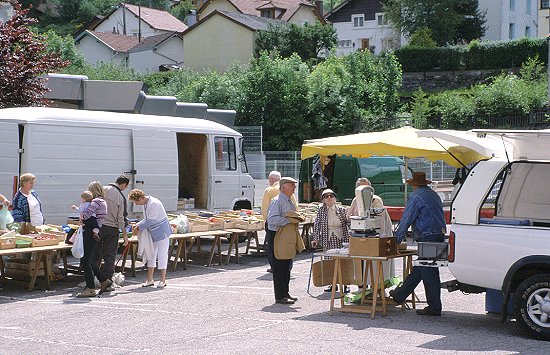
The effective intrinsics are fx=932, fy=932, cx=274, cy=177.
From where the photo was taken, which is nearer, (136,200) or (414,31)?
(136,200)

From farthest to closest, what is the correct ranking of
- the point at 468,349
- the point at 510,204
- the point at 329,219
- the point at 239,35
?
the point at 239,35 < the point at 329,219 < the point at 510,204 < the point at 468,349

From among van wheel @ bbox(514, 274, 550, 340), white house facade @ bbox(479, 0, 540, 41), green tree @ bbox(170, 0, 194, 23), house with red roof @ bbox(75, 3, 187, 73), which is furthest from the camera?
green tree @ bbox(170, 0, 194, 23)

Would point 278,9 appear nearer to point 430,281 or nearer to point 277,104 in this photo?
point 277,104

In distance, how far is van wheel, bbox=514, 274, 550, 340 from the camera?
991 centimetres

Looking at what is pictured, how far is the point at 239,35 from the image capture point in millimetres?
64625

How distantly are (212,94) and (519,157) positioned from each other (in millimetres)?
36133

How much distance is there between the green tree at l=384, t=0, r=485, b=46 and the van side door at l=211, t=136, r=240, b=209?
45884 mm

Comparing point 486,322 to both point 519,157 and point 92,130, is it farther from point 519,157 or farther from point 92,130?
point 92,130

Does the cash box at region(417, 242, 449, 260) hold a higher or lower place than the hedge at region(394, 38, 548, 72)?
lower

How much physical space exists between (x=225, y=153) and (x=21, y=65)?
4.84m

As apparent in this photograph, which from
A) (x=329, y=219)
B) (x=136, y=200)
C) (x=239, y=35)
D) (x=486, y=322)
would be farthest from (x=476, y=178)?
(x=239, y=35)

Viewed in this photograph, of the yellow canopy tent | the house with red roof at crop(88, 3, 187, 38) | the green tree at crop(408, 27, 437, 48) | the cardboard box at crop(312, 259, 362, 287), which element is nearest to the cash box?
the cardboard box at crop(312, 259, 362, 287)

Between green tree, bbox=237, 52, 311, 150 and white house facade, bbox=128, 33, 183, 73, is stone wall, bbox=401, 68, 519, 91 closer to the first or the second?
green tree, bbox=237, 52, 311, 150

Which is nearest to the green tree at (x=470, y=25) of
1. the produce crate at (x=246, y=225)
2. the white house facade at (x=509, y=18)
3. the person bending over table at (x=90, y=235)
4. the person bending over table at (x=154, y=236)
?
the white house facade at (x=509, y=18)
